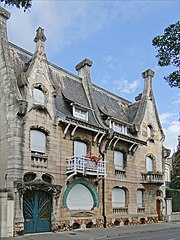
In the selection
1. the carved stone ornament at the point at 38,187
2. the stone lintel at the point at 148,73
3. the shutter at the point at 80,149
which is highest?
the stone lintel at the point at 148,73

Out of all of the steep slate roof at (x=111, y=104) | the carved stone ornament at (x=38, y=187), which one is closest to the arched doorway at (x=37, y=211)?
the carved stone ornament at (x=38, y=187)

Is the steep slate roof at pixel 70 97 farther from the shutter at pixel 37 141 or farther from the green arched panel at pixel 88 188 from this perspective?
the green arched panel at pixel 88 188

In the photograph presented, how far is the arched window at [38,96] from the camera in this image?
820 inches

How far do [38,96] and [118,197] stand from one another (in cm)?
1037

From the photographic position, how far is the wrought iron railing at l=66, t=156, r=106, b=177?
69.6 feet

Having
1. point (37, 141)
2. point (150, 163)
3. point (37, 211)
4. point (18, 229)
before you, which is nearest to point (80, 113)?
point (37, 141)

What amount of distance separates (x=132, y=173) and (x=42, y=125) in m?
10.1

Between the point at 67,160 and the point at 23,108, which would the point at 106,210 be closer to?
the point at 67,160

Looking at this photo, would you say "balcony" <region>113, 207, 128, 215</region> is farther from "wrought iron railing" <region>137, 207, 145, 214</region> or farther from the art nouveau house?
"wrought iron railing" <region>137, 207, 145, 214</region>

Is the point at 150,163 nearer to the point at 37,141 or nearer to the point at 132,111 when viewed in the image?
the point at 132,111

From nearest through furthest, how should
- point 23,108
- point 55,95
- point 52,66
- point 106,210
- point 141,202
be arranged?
point 23,108 < point 55,95 < point 106,210 < point 52,66 < point 141,202

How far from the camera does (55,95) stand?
72.1ft

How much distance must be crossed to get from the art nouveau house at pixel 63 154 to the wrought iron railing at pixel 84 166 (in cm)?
6

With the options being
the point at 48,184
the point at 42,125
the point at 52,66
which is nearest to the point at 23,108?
the point at 42,125
